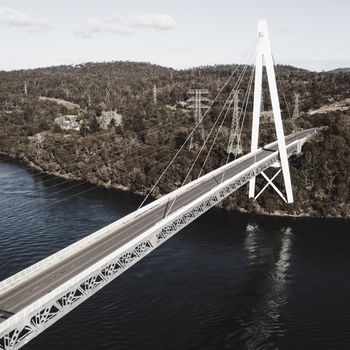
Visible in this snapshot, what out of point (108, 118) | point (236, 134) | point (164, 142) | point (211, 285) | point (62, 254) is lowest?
point (211, 285)

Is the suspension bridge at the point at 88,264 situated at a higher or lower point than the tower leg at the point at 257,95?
lower

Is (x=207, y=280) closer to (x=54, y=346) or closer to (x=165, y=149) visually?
(x=54, y=346)

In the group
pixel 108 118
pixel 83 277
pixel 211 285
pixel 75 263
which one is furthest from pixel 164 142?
pixel 83 277

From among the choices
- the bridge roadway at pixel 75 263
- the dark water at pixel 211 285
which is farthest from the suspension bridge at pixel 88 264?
the dark water at pixel 211 285

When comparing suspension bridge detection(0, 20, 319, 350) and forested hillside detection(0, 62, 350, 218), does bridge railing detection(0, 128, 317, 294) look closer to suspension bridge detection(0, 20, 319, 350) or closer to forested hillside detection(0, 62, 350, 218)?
suspension bridge detection(0, 20, 319, 350)

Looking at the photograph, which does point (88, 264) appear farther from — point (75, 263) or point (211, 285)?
point (211, 285)

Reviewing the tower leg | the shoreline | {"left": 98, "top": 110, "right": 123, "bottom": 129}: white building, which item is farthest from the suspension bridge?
{"left": 98, "top": 110, "right": 123, "bottom": 129}: white building

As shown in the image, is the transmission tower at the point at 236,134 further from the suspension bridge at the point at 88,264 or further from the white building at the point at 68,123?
the white building at the point at 68,123

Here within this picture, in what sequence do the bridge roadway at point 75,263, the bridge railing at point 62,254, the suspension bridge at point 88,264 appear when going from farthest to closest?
the bridge railing at point 62,254
the bridge roadway at point 75,263
the suspension bridge at point 88,264
